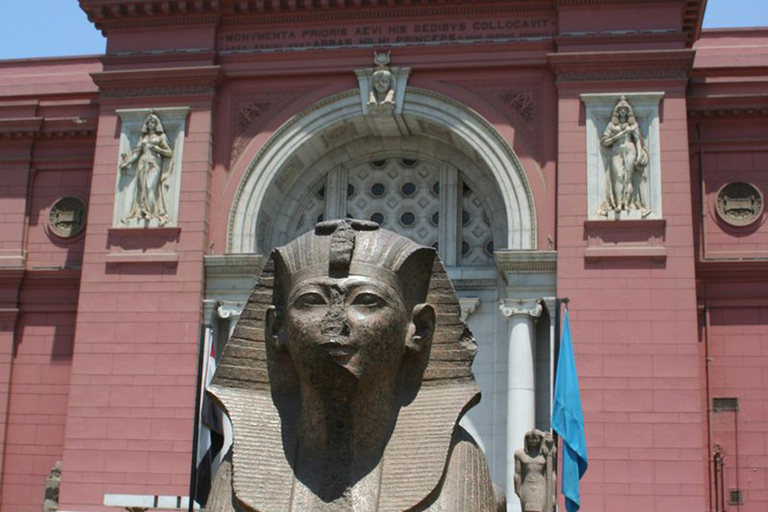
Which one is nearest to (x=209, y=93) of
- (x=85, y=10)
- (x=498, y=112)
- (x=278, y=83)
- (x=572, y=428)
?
(x=278, y=83)

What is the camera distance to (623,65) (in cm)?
2039

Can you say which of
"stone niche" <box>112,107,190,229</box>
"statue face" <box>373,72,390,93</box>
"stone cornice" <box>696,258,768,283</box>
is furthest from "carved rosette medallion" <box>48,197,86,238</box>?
"stone cornice" <box>696,258,768,283</box>

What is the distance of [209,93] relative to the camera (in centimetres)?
2181

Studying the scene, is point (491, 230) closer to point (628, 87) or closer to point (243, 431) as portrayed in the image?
point (628, 87)

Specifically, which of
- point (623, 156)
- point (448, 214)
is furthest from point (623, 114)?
point (448, 214)

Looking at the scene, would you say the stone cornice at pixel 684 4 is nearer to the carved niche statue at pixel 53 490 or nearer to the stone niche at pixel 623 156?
the stone niche at pixel 623 156

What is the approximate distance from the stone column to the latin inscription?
4920mm

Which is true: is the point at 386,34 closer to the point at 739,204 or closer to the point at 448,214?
the point at 448,214

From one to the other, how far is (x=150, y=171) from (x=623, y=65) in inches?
338

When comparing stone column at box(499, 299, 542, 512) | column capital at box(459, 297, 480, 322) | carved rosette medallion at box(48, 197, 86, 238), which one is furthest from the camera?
carved rosette medallion at box(48, 197, 86, 238)

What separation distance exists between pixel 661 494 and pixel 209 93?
10.5 metres

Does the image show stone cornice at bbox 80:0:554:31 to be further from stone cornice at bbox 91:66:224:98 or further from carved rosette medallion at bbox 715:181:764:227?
carved rosette medallion at bbox 715:181:764:227

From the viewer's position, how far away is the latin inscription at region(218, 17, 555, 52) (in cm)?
2125

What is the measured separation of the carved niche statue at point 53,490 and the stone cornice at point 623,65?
1132 cm
